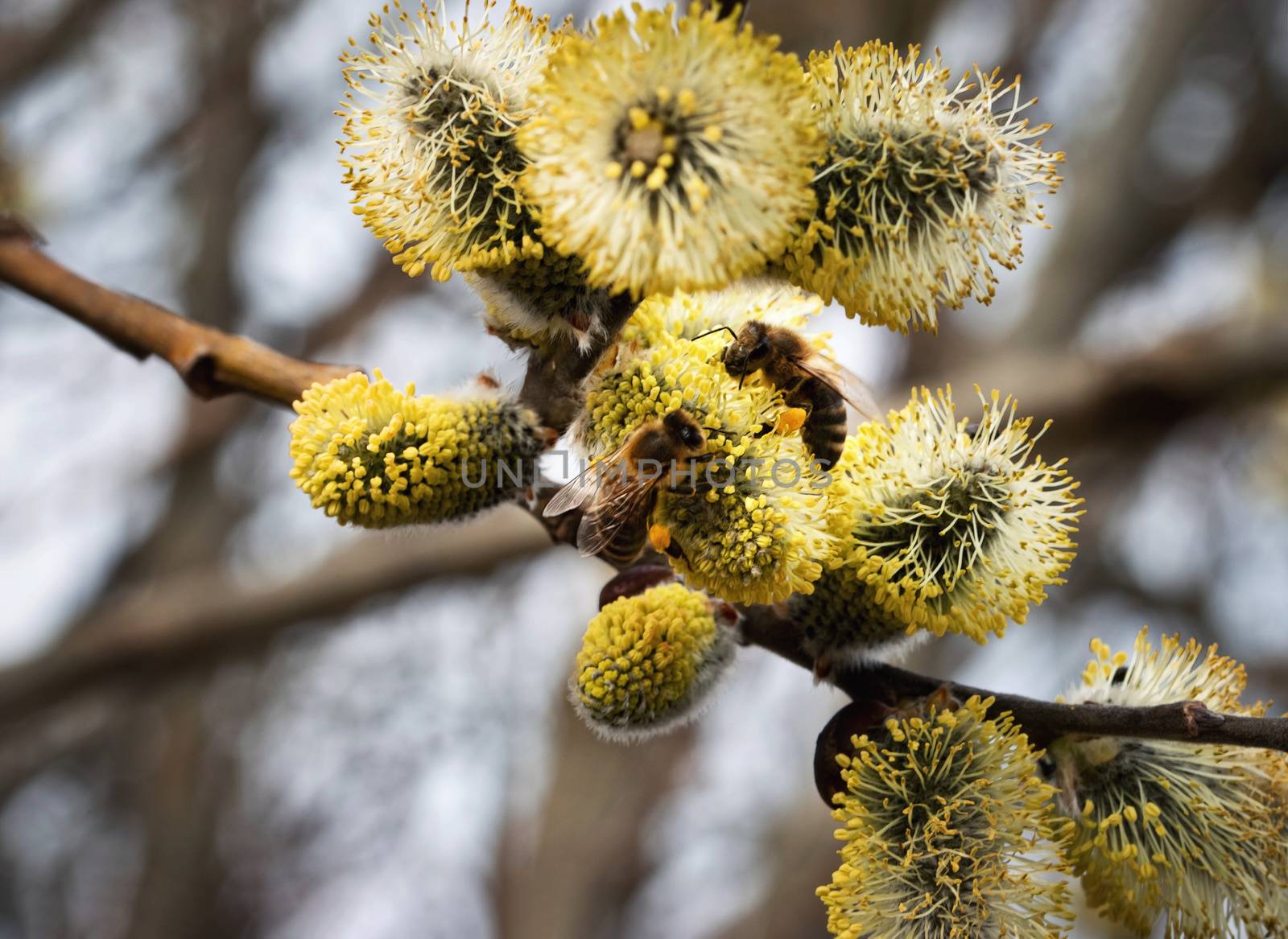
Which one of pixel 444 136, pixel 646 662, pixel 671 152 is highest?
pixel 671 152

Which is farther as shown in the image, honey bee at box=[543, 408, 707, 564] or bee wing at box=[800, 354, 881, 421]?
bee wing at box=[800, 354, 881, 421]

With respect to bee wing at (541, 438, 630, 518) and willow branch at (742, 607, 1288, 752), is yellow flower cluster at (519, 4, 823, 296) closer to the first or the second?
bee wing at (541, 438, 630, 518)

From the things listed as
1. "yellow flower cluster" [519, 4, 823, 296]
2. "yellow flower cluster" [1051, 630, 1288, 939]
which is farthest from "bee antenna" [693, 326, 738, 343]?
"yellow flower cluster" [1051, 630, 1288, 939]

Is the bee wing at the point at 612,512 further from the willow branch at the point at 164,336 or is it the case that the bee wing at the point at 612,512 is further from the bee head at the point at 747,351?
the willow branch at the point at 164,336

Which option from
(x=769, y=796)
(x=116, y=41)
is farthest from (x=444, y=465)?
(x=769, y=796)

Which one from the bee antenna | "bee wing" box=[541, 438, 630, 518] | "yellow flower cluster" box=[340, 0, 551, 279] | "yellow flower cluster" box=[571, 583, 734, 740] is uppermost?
"yellow flower cluster" box=[340, 0, 551, 279]

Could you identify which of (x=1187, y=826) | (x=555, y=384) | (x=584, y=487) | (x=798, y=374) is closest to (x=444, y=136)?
(x=555, y=384)

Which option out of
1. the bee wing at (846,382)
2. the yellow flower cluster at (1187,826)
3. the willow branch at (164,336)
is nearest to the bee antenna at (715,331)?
the bee wing at (846,382)

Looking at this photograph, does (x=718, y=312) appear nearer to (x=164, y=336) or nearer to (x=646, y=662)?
(x=646, y=662)
